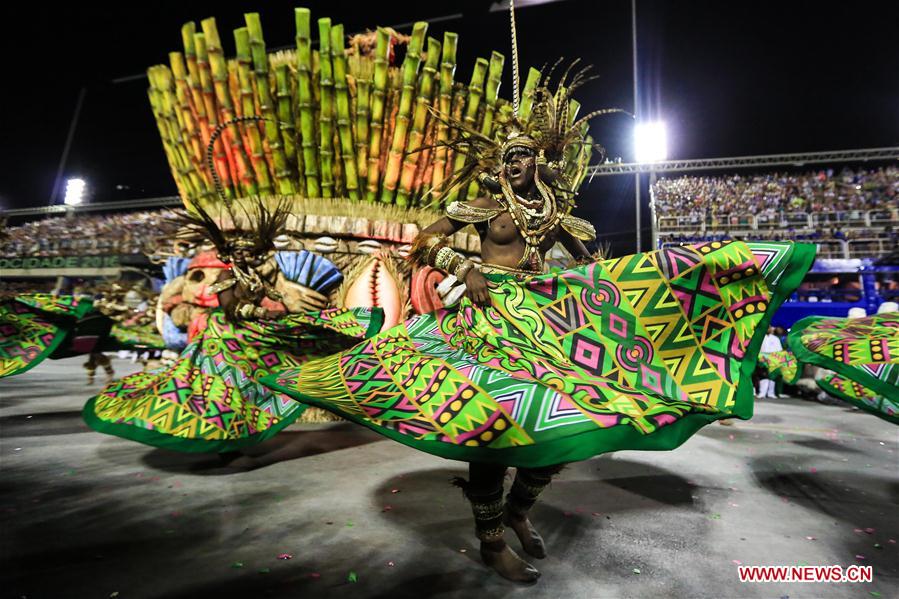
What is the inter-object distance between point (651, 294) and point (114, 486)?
3340 mm

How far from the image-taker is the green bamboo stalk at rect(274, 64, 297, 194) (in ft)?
16.5

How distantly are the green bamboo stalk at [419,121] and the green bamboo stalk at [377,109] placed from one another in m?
0.30

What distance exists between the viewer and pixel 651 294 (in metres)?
1.90

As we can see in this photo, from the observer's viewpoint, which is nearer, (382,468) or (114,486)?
(114,486)

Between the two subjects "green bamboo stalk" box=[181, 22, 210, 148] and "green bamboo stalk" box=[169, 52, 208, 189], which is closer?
"green bamboo stalk" box=[181, 22, 210, 148]

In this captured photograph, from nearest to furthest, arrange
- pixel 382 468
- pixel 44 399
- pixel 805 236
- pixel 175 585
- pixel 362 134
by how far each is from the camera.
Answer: pixel 175 585 → pixel 382 468 → pixel 362 134 → pixel 44 399 → pixel 805 236

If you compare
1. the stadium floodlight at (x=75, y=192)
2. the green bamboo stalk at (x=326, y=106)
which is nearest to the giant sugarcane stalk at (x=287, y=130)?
the green bamboo stalk at (x=326, y=106)

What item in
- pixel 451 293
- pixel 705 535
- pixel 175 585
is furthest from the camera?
pixel 451 293

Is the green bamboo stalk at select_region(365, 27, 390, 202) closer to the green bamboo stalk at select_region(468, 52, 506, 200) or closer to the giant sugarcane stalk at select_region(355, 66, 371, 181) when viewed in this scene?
the giant sugarcane stalk at select_region(355, 66, 371, 181)

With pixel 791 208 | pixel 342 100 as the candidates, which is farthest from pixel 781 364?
pixel 791 208

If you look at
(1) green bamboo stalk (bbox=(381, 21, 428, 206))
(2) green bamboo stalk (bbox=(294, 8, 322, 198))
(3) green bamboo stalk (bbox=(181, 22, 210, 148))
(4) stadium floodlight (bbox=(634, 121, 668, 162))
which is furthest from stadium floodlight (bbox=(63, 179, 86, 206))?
(4) stadium floodlight (bbox=(634, 121, 668, 162))

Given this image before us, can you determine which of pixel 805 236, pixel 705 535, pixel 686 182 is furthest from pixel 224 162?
pixel 805 236

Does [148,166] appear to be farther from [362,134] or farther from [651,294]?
[651,294]

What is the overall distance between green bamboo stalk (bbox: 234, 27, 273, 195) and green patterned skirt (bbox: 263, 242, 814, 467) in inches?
151
